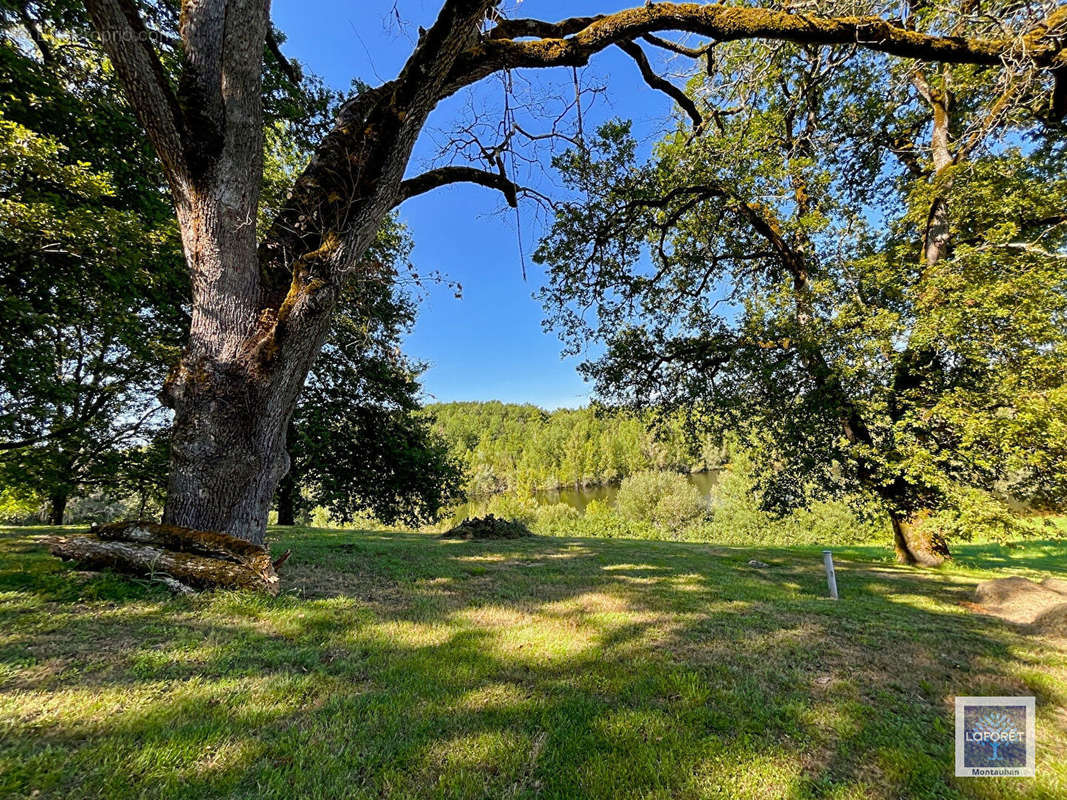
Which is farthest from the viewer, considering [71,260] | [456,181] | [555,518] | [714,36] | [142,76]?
[555,518]

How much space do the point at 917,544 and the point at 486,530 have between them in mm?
10875

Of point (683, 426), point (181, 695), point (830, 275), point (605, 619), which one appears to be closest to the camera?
point (181, 695)

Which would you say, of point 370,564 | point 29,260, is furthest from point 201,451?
point 29,260

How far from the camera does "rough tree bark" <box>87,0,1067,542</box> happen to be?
143 inches

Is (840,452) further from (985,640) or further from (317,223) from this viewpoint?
(317,223)

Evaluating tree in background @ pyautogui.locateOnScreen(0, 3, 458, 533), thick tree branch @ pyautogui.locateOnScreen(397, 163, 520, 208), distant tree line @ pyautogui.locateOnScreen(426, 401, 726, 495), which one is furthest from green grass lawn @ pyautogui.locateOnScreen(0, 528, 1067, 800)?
distant tree line @ pyautogui.locateOnScreen(426, 401, 726, 495)

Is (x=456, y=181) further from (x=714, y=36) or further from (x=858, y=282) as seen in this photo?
(x=858, y=282)

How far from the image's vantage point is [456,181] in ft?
16.7

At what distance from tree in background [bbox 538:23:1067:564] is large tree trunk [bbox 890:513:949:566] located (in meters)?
0.05

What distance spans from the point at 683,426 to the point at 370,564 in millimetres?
8419

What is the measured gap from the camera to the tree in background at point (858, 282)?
641 centimetres

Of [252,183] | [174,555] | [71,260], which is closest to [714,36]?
[252,183]

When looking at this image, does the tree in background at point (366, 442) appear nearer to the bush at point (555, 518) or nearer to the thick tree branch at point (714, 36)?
the thick tree branch at point (714, 36)

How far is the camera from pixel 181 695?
211cm
